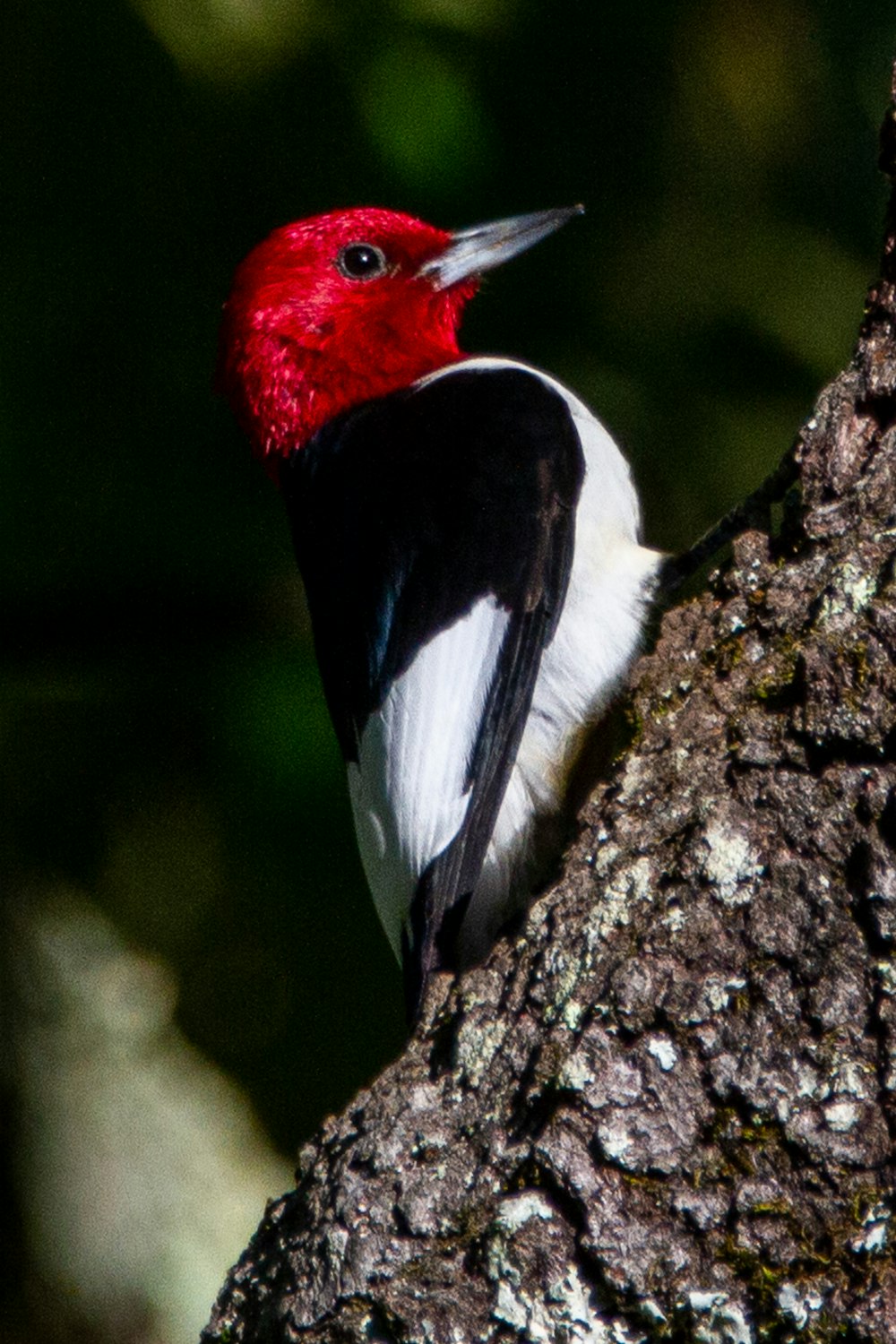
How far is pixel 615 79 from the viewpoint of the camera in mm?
3814

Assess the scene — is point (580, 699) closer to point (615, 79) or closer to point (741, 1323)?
point (741, 1323)

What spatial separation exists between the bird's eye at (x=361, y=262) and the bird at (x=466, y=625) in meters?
0.58

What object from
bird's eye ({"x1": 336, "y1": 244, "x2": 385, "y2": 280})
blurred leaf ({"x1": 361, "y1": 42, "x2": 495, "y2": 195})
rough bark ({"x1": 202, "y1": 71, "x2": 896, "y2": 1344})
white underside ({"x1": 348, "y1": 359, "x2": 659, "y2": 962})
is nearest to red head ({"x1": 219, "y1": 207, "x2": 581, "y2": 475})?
bird's eye ({"x1": 336, "y1": 244, "x2": 385, "y2": 280})

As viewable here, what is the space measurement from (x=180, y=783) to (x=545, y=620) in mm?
1137

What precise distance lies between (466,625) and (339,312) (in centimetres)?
122

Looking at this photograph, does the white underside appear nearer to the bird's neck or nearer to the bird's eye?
Result: the bird's neck

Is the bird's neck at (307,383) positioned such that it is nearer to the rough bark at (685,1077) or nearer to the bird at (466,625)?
the bird at (466,625)

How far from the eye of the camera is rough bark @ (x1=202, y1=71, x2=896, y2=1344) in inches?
64.5

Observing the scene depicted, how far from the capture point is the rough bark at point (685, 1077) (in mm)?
1638

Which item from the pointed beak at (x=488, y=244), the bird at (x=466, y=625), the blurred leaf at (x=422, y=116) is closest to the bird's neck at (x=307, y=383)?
the pointed beak at (x=488, y=244)

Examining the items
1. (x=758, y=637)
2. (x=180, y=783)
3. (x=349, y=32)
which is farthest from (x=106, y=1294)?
(x=349, y=32)

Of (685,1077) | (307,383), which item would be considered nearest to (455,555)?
(307,383)

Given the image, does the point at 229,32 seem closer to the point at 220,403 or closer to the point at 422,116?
the point at 422,116

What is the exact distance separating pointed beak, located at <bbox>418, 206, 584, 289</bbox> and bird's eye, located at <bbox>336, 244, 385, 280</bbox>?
114 millimetres
